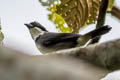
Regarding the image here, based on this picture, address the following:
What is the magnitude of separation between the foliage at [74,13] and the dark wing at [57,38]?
274mm

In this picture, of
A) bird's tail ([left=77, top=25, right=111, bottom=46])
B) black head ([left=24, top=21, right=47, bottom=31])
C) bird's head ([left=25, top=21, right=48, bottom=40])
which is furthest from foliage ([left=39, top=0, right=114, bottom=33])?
black head ([left=24, top=21, right=47, bottom=31])

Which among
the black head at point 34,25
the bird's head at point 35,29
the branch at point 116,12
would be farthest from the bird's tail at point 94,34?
the black head at point 34,25

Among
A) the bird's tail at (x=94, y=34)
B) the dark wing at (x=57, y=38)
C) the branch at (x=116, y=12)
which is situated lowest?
the dark wing at (x=57, y=38)

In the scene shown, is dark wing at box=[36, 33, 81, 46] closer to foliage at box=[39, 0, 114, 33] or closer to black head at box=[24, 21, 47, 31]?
foliage at box=[39, 0, 114, 33]

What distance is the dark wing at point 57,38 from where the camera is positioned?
3.76 m

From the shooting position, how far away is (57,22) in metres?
3.30

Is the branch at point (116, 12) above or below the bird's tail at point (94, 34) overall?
above

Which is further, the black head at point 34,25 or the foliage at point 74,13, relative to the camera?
the black head at point 34,25

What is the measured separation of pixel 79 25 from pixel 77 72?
Answer: 113 inches

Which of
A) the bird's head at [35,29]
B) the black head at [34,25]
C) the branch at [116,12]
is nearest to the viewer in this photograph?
the branch at [116,12]

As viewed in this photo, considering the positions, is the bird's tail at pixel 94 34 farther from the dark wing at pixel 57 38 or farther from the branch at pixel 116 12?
the branch at pixel 116 12

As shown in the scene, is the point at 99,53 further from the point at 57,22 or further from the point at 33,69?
the point at 57,22

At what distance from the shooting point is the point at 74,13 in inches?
137

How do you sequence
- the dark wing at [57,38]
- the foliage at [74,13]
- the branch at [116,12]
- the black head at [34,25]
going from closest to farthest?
the branch at [116,12]
the foliage at [74,13]
the dark wing at [57,38]
the black head at [34,25]
